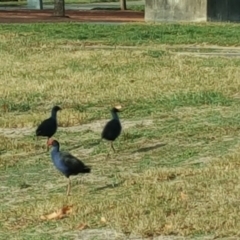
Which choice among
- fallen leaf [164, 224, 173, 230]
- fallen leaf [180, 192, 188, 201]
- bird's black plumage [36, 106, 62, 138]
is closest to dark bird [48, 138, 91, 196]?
fallen leaf [180, 192, 188, 201]

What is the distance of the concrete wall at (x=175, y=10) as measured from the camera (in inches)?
1538

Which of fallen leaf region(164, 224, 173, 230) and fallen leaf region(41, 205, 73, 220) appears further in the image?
fallen leaf region(41, 205, 73, 220)

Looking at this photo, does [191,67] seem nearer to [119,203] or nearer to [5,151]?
[5,151]

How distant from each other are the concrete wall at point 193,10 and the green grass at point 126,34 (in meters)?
3.13

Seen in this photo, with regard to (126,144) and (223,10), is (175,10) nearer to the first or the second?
(223,10)

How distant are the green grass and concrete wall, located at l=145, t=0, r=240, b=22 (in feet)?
10.3

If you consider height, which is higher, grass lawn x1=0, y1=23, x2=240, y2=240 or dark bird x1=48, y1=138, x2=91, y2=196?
dark bird x1=48, y1=138, x2=91, y2=196

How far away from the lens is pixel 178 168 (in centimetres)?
1135

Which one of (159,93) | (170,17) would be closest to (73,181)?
(159,93)

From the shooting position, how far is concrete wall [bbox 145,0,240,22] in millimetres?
38719

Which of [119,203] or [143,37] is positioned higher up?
[119,203]

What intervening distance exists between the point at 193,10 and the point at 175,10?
851mm

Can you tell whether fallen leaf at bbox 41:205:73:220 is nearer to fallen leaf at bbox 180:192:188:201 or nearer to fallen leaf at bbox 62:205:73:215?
fallen leaf at bbox 62:205:73:215

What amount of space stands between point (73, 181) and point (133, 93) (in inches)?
263
